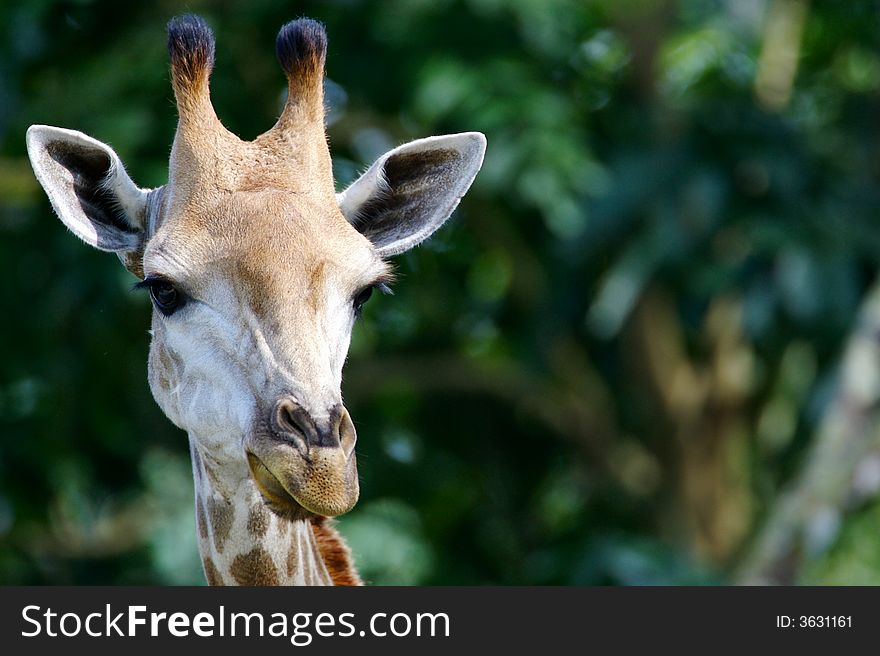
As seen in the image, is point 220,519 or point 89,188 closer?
point 220,519

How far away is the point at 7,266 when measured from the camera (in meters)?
10.5

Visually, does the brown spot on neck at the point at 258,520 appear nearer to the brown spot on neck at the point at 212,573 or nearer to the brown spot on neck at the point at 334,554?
the brown spot on neck at the point at 212,573

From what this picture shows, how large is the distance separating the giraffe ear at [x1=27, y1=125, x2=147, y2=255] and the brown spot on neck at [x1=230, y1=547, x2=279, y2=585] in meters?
1.09

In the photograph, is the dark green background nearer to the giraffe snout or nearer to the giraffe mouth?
the giraffe snout

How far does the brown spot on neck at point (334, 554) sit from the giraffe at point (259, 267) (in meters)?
0.23

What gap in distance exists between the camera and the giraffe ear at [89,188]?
4.20 m

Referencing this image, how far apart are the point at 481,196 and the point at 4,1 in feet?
13.7

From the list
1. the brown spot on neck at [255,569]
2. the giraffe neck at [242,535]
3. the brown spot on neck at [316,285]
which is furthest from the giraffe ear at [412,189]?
the brown spot on neck at [255,569]

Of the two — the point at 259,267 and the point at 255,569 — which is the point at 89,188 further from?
the point at 255,569

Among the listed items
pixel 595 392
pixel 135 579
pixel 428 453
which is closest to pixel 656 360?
pixel 595 392

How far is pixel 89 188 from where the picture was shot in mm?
4391

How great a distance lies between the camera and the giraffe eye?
3922mm

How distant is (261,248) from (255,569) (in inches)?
41.8

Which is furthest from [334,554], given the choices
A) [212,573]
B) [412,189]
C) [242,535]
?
[412,189]
